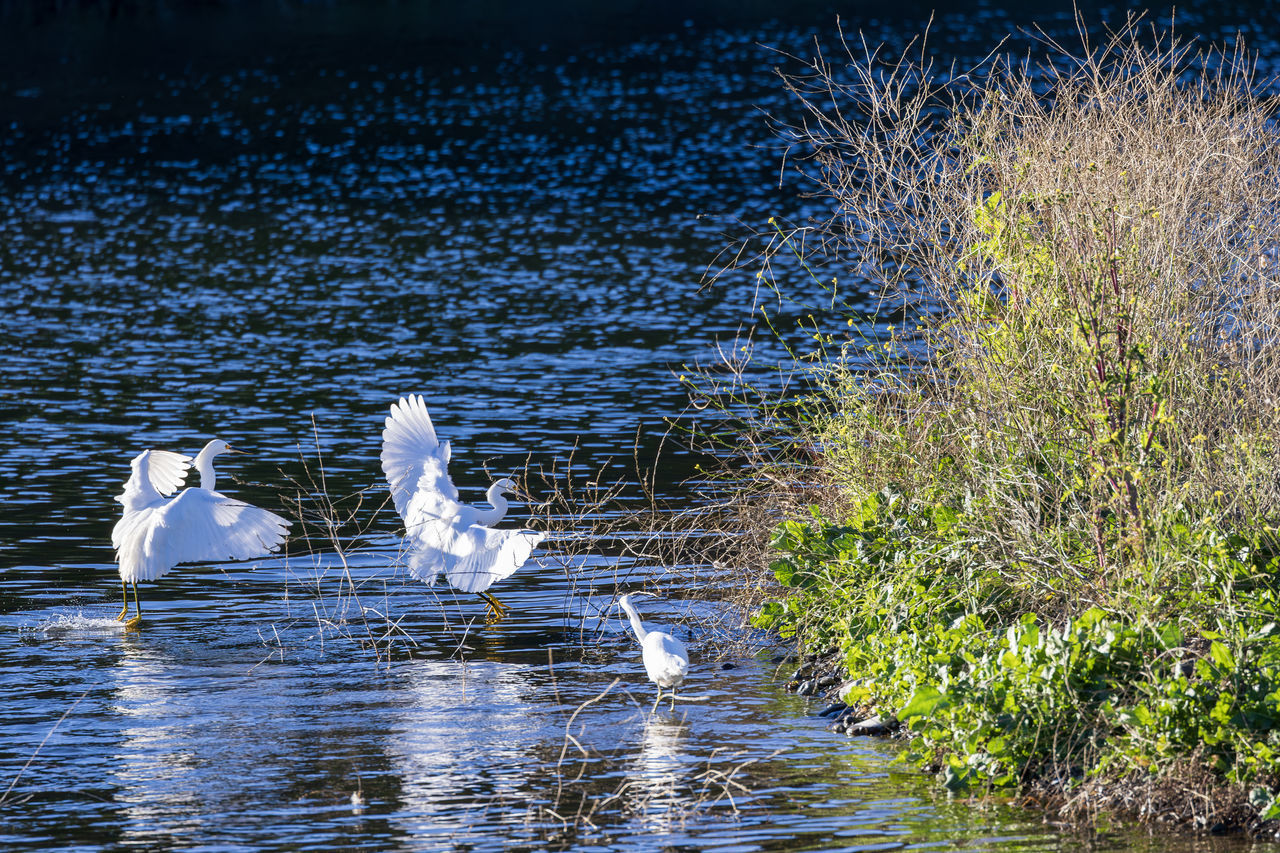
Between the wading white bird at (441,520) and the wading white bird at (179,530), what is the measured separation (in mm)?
1012

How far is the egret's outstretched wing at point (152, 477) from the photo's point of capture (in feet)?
43.9

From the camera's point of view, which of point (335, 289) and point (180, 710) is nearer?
point (180, 710)

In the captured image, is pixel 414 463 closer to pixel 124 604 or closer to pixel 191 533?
pixel 191 533

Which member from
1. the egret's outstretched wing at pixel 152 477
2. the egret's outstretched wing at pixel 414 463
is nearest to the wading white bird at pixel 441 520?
the egret's outstretched wing at pixel 414 463

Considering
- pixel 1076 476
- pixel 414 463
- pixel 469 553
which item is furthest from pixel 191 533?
pixel 1076 476

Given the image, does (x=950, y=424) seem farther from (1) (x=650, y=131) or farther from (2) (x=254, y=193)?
(1) (x=650, y=131)

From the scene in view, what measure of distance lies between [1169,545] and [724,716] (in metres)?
2.85

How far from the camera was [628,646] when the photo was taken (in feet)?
40.5

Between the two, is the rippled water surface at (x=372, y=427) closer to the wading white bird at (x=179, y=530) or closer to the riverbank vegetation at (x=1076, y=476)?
the wading white bird at (x=179, y=530)

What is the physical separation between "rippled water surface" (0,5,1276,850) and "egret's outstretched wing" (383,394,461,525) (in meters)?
0.70

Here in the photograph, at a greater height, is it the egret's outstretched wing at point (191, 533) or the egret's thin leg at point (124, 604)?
the egret's outstretched wing at point (191, 533)

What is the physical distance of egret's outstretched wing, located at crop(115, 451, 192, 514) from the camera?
1338 centimetres

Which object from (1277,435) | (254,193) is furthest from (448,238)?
(1277,435)

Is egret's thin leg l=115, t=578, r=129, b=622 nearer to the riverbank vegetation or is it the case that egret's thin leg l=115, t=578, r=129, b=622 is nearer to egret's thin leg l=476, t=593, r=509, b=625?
egret's thin leg l=476, t=593, r=509, b=625
